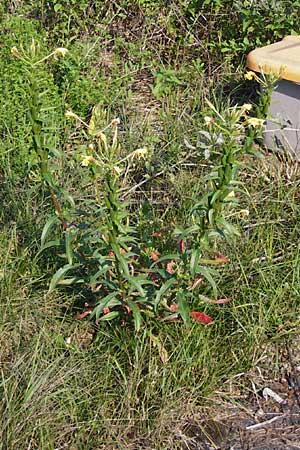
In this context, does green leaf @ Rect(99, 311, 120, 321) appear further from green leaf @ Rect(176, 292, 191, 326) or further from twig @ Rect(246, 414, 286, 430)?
twig @ Rect(246, 414, 286, 430)

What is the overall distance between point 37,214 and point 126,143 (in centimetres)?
76

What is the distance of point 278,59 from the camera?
3.61 meters

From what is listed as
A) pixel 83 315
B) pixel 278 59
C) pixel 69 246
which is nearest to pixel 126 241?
pixel 69 246

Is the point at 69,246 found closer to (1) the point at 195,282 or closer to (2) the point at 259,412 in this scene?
(1) the point at 195,282

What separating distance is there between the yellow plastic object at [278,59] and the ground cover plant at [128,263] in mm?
399

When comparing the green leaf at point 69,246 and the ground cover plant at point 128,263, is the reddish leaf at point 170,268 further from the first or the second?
the green leaf at point 69,246

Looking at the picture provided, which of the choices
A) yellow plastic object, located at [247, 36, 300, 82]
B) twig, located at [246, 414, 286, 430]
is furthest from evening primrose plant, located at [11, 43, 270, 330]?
yellow plastic object, located at [247, 36, 300, 82]

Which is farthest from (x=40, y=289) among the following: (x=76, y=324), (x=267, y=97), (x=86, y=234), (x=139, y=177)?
→ (x=267, y=97)

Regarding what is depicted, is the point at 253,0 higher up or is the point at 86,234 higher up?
the point at 253,0

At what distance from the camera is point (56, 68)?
4.12 m

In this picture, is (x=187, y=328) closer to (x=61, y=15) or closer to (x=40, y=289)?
Answer: (x=40, y=289)

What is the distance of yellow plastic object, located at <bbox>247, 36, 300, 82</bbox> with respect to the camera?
137 inches

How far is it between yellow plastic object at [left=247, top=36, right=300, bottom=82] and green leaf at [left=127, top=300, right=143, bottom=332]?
1590mm

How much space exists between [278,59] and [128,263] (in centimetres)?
167
